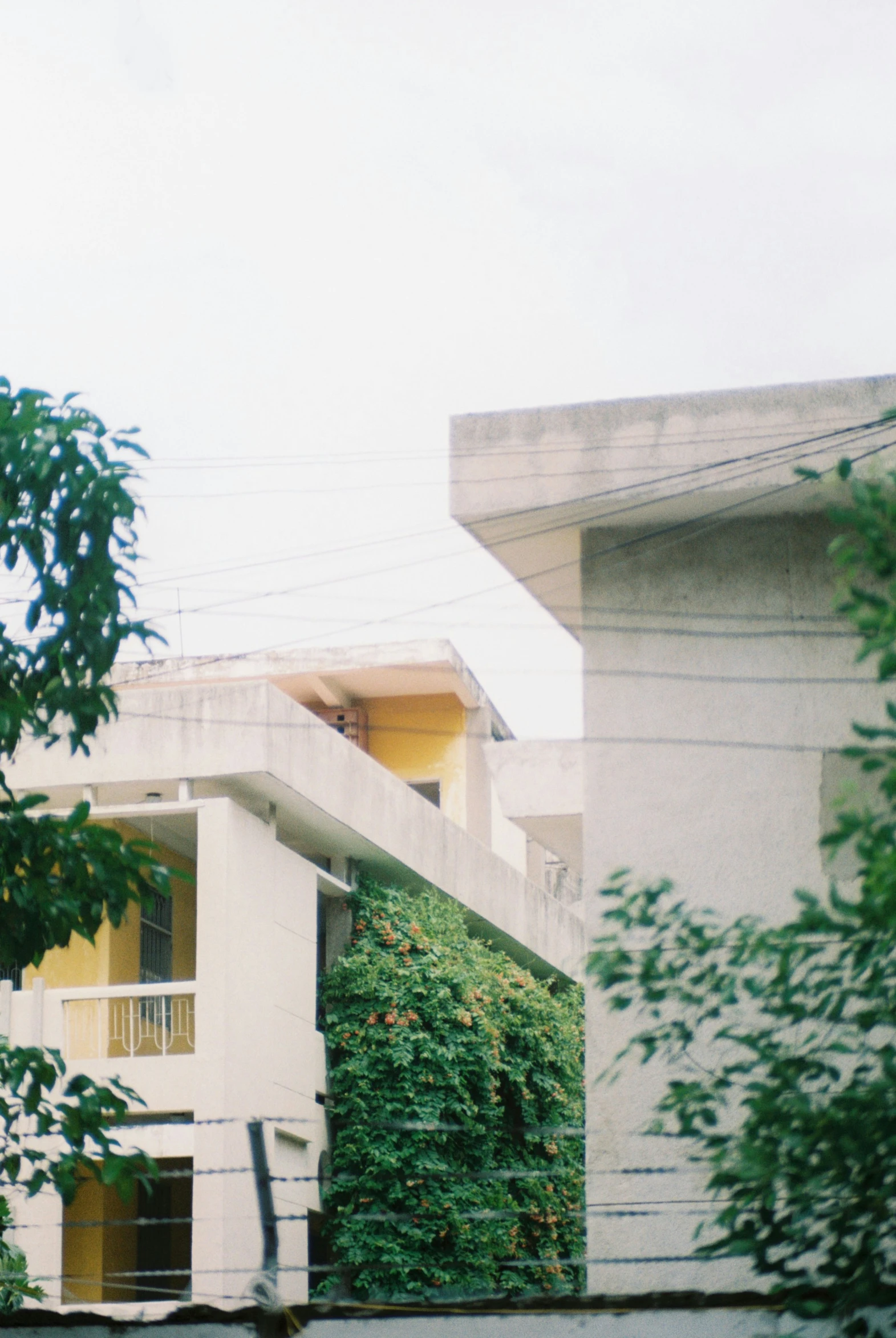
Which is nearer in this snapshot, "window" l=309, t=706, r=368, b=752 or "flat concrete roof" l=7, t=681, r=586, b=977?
"flat concrete roof" l=7, t=681, r=586, b=977

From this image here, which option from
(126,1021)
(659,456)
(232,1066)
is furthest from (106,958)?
(659,456)

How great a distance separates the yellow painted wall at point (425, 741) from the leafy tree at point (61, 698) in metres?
17.8

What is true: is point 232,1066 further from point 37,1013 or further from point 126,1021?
point 37,1013

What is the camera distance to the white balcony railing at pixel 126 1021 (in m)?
14.1

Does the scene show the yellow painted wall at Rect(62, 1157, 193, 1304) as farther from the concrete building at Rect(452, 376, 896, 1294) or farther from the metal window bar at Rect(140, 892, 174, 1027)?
the concrete building at Rect(452, 376, 896, 1294)

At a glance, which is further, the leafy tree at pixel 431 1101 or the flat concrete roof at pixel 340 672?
the flat concrete roof at pixel 340 672

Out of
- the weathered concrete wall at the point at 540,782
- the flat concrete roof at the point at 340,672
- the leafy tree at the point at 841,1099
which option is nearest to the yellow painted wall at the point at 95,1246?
the weathered concrete wall at the point at 540,782

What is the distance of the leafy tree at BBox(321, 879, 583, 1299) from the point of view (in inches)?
619

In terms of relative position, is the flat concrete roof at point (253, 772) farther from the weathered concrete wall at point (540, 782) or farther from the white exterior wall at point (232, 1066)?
the weathered concrete wall at point (540, 782)

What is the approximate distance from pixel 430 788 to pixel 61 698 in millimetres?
18325

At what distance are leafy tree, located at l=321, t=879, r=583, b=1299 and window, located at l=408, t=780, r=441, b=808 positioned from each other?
5.40 meters

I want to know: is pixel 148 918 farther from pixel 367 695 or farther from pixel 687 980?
pixel 687 980

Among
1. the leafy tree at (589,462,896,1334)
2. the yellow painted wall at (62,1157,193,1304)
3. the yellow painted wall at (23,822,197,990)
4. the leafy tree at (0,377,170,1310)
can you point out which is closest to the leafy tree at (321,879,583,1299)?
the yellow painted wall at (62,1157,193,1304)

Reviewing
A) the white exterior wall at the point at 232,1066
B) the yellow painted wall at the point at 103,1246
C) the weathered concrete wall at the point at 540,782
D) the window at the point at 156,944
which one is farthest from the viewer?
the window at the point at 156,944
